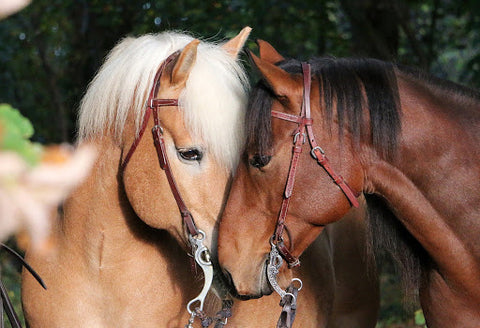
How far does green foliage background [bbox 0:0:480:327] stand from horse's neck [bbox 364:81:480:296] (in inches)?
118

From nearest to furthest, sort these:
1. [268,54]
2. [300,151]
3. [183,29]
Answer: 1. [300,151]
2. [268,54]
3. [183,29]

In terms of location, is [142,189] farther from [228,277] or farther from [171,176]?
[228,277]

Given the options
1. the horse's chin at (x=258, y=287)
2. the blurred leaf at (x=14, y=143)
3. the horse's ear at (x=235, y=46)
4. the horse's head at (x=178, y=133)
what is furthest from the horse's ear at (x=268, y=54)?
the blurred leaf at (x=14, y=143)

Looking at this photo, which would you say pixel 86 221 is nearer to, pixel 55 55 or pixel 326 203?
pixel 326 203

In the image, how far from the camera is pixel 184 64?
8.03ft

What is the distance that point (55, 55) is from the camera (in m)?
8.16

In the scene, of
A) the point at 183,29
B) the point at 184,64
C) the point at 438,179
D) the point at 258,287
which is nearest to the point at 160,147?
the point at 184,64

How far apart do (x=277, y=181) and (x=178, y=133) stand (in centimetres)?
45

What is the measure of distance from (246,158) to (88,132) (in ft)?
2.38

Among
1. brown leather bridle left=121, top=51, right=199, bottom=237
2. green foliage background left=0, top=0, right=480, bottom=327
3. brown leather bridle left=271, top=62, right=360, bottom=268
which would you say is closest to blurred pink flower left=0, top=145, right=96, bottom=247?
brown leather bridle left=271, top=62, right=360, bottom=268

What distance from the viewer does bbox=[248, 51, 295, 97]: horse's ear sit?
2283 mm

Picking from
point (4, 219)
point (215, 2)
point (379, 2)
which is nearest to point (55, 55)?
point (215, 2)

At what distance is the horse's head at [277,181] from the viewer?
2283mm

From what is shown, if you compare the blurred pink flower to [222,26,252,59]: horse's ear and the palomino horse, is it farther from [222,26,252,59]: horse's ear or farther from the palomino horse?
[222,26,252,59]: horse's ear
